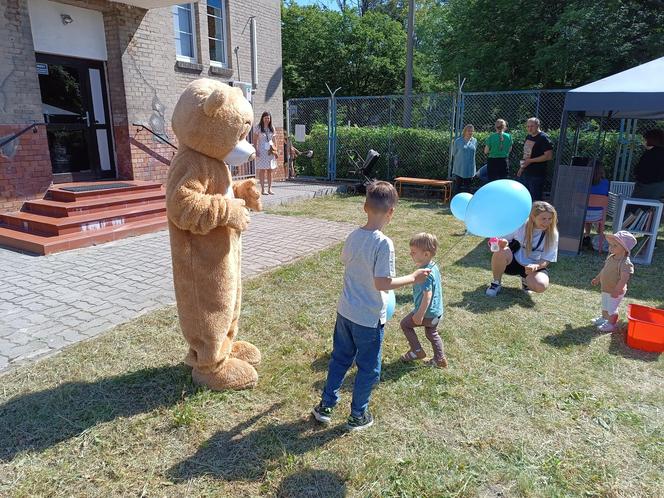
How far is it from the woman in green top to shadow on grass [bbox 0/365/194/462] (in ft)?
25.8

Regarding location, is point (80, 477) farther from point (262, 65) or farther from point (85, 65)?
point (262, 65)

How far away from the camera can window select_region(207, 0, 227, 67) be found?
11.2m

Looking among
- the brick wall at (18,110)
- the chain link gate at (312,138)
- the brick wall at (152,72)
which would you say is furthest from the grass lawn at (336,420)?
the chain link gate at (312,138)

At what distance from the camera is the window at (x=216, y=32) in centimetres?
1123

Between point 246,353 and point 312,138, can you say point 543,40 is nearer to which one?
point 312,138

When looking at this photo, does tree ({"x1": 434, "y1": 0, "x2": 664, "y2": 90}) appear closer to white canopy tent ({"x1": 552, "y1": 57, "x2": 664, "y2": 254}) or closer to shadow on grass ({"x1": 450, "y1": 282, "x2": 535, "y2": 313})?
white canopy tent ({"x1": 552, "y1": 57, "x2": 664, "y2": 254})

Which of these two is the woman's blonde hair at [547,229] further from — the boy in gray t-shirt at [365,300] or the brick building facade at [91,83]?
the brick building facade at [91,83]

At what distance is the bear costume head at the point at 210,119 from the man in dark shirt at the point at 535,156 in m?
6.73

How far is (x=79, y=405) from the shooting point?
9.50 ft

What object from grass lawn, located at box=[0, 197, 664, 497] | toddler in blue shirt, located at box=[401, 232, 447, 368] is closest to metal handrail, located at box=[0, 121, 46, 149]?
grass lawn, located at box=[0, 197, 664, 497]

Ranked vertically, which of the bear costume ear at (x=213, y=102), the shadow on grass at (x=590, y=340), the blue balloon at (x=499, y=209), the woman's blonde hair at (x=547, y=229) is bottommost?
the shadow on grass at (x=590, y=340)

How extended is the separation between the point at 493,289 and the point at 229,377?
3119 mm

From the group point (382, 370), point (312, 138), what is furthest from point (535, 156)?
point (312, 138)

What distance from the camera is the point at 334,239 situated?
728cm
